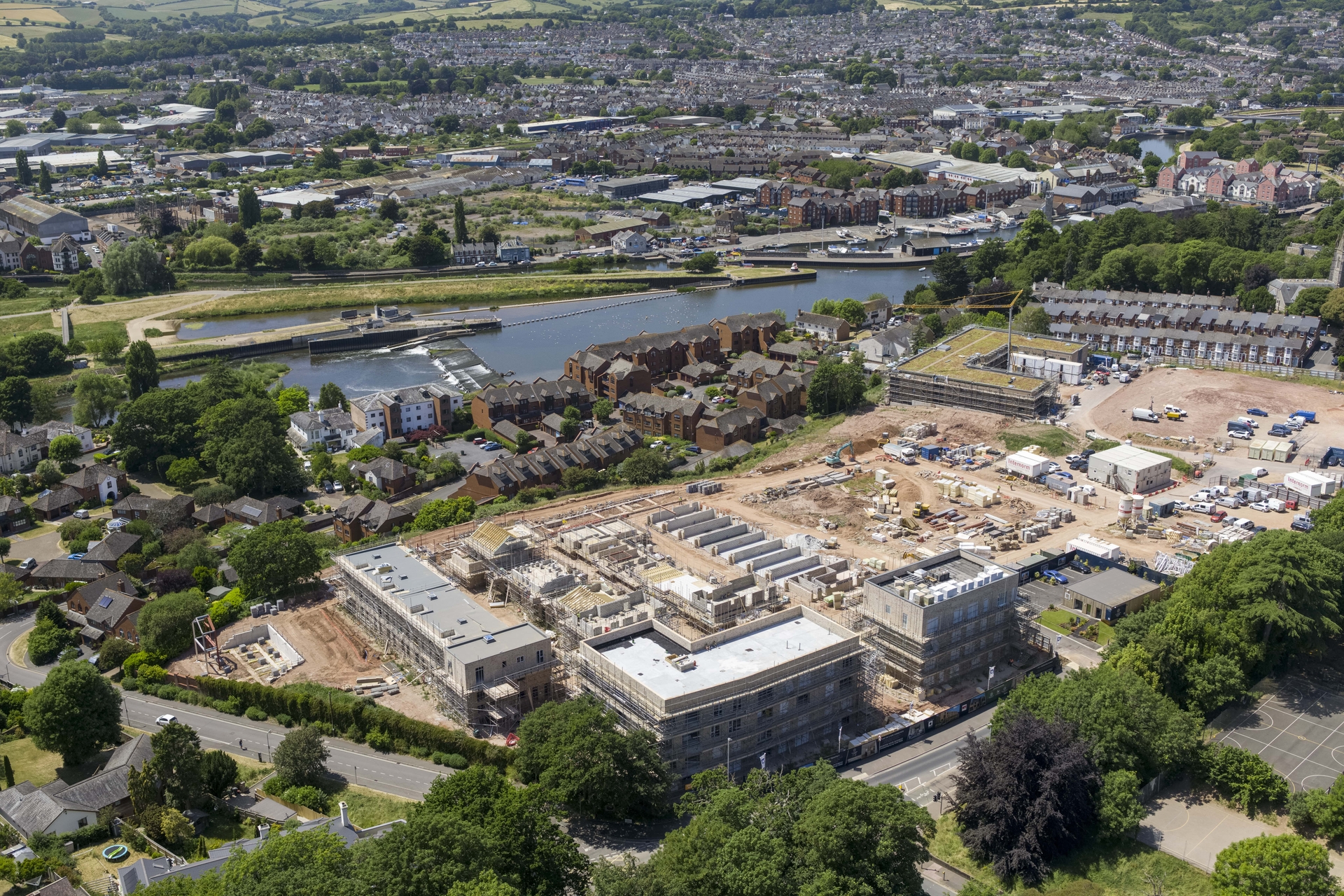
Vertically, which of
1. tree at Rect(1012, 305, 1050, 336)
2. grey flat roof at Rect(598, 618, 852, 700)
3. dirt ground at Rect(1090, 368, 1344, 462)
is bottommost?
dirt ground at Rect(1090, 368, 1344, 462)

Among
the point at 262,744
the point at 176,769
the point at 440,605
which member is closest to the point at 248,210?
the point at 440,605

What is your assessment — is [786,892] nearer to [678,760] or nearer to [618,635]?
[678,760]

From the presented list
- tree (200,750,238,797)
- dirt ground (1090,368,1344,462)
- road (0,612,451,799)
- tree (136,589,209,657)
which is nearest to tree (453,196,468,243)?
dirt ground (1090,368,1344,462)

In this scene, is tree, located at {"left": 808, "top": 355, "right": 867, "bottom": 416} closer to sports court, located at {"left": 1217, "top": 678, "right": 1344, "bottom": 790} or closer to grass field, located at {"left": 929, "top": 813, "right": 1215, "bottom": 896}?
sports court, located at {"left": 1217, "top": 678, "right": 1344, "bottom": 790}

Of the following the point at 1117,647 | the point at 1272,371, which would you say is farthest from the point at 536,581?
the point at 1272,371

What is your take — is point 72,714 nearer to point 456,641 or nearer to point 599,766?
point 456,641

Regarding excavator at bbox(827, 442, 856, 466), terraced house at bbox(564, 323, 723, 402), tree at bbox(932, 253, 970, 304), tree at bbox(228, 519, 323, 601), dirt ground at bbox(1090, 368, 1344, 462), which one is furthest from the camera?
tree at bbox(932, 253, 970, 304)
